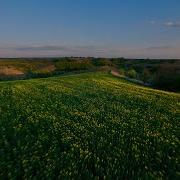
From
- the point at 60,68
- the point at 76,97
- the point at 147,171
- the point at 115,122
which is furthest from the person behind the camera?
the point at 60,68

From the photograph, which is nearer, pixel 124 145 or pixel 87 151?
pixel 87 151

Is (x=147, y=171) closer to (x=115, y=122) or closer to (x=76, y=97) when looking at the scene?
(x=115, y=122)

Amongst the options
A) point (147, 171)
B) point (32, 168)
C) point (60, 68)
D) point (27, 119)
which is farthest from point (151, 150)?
point (60, 68)

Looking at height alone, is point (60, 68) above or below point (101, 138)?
below

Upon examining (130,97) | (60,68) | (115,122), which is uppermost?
(115,122)

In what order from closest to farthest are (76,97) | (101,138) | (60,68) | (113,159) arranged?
1. (113,159)
2. (101,138)
3. (76,97)
4. (60,68)

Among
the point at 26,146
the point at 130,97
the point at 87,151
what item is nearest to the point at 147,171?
the point at 87,151

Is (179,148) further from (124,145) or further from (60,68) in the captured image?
(60,68)
